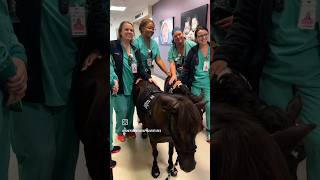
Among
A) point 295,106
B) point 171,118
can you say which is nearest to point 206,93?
point 171,118

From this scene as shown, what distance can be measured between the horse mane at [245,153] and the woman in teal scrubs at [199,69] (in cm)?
6

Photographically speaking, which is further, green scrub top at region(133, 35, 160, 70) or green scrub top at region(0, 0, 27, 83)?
green scrub top at region(133, 35, 160, 70)

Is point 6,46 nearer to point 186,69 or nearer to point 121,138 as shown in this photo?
point 121,138

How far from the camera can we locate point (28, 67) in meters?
1.00

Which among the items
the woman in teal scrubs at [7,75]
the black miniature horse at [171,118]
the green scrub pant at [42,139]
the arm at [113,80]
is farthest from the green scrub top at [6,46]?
the black miniature horse at [171,118]

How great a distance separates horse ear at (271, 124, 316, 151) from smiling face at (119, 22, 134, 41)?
597 millimetres

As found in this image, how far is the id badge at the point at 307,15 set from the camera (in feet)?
3.39

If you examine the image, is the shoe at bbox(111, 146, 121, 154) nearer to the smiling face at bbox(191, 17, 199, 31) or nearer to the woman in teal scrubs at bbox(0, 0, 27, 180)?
the woman in teal scrubs at bbox(0, 0, 27, 180)

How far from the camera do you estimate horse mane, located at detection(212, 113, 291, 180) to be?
36.7 inches

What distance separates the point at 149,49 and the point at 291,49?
1.71 ft

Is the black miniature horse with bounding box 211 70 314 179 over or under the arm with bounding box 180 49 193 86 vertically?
under

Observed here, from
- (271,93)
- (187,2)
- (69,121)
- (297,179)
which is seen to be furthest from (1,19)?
(297,179)

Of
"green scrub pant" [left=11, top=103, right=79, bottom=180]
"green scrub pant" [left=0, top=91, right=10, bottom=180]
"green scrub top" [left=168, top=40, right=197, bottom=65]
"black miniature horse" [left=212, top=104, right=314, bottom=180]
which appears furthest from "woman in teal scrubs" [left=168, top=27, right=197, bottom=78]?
"green scrub pant" [left=0, top=91, right=10, bottom=180]

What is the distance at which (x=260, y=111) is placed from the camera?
3.54ft
